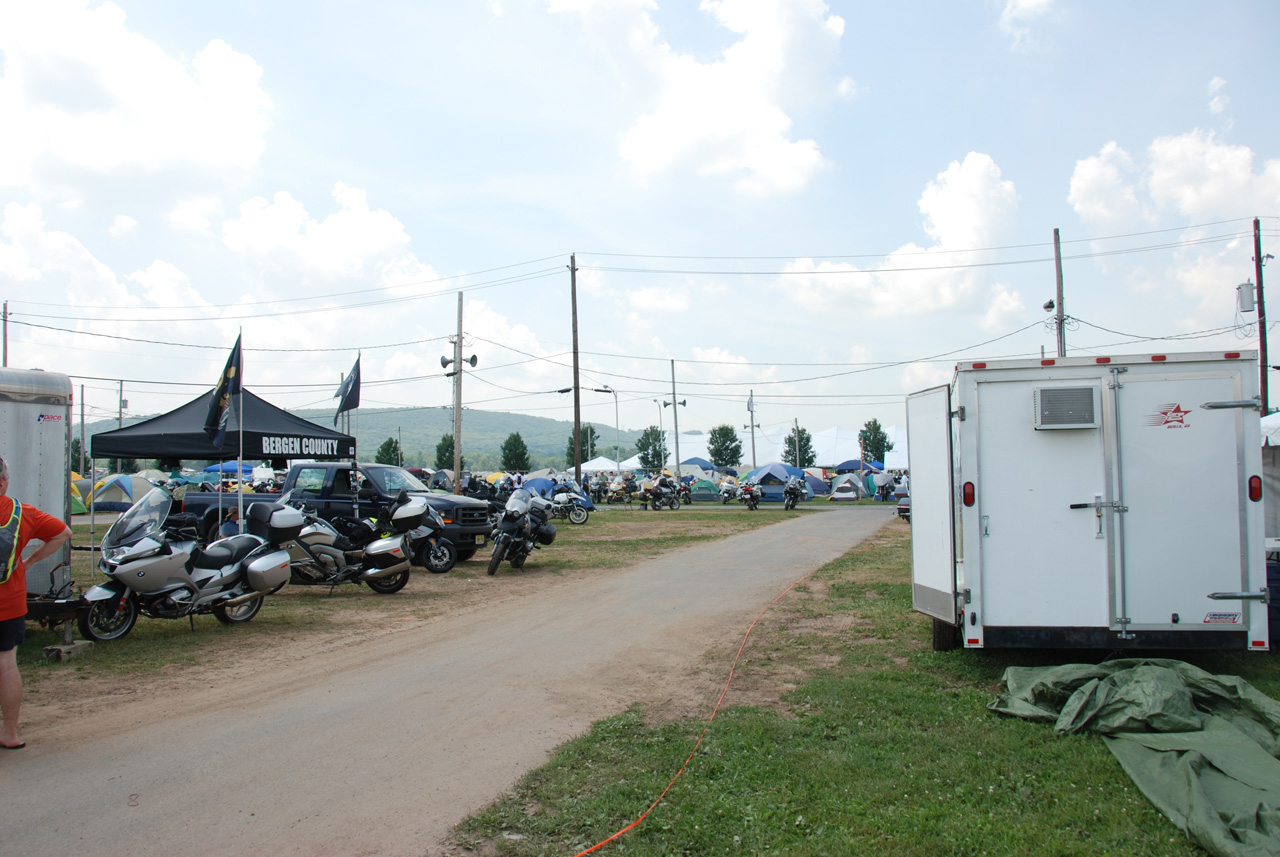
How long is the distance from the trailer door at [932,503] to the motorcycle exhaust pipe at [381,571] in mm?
7180

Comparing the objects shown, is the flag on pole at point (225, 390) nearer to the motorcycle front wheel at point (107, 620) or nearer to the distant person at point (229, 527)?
the distant person at point (229, 527)

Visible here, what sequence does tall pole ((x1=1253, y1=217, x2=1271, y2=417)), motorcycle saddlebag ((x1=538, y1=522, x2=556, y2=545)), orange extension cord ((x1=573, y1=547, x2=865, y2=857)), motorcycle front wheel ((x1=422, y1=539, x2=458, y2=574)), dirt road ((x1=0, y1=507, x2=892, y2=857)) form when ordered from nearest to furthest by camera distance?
orange extension cord ((x1=573, y1=547, x2=865, y2=857)) → dirt road ((x1=0, y1=507, x2=892, y2=857)) → motorcycle front wheel ((x1=422, y1=539, x2=458, y2=574)) → motorcycle saddlebag ((x1=538, y1=522, x2=556, y2=545)) → tall pole ((x1=1253, y1=217, x2=1271, y2=417))

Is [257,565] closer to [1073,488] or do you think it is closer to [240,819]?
[240,819]

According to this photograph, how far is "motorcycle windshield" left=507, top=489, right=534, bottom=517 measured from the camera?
1445cm

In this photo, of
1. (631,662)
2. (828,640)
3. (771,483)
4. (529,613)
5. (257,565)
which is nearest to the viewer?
(631,662)

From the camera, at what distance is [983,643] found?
248 inches

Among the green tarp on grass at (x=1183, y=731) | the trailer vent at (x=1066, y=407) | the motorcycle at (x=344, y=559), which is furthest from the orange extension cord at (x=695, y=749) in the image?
the motorcycle at (x=344, y=559)

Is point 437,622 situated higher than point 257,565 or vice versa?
point 257,565

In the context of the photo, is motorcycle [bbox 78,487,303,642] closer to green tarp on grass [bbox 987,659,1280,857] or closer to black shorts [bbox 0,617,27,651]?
black shorts [bbox 0,617,27,651]

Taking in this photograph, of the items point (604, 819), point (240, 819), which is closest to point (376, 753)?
point (240, 819)

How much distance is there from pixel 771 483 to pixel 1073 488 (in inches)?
1823

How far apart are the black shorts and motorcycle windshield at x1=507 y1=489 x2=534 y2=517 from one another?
31.0 feet

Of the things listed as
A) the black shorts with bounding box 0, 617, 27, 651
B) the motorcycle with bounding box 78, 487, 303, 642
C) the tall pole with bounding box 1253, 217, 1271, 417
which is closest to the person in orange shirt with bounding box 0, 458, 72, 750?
the black shorts with bounding box 0, 617, 27, 651

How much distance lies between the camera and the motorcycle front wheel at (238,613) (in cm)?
911
